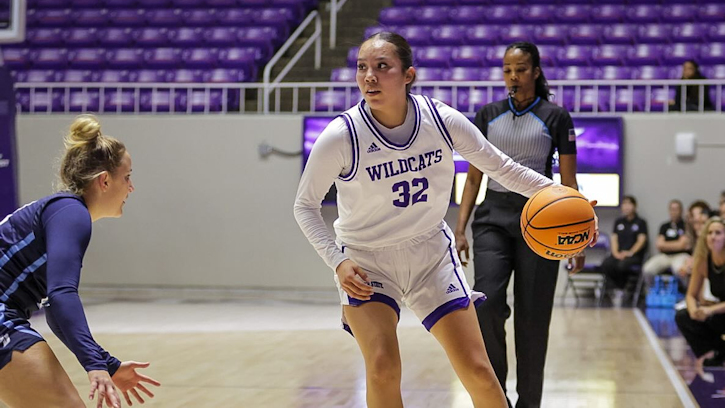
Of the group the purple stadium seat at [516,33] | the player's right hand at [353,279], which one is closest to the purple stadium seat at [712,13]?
the purple stadium seat at [516,33]

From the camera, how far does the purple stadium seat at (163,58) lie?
1377cm

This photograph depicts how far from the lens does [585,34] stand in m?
13.2

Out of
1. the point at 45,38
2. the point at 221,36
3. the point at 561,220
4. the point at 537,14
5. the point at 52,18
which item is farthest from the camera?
the point at 52,18

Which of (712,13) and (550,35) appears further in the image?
(712,13)

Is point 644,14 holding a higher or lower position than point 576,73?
higher

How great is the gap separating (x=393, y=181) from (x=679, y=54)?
10.6 metres

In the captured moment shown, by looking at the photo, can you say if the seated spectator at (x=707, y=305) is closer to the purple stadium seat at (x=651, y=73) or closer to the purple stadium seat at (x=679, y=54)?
the purple stadium seat at (x=651, y=73)

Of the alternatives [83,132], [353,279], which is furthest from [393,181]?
[83,132]

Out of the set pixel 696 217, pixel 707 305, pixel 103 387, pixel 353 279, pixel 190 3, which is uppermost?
pixel 190 3

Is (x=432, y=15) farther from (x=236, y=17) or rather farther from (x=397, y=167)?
(x=397, y=167)

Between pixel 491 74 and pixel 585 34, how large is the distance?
1646mm

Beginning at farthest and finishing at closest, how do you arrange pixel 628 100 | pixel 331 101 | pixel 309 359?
pixel 331 101 → pixel 628 100 → pixel 309 359

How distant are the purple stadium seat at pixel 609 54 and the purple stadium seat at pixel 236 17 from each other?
528cm

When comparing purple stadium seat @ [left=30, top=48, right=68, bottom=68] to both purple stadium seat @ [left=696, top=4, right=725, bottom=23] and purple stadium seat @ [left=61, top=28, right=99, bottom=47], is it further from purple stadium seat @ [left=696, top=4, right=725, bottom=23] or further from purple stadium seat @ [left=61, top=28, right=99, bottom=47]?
purple stadium seat @ [left=696, top=4, right=725, bottom=23]
